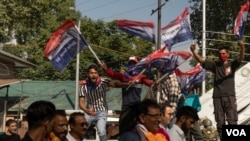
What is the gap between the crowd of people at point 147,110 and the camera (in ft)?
19.1

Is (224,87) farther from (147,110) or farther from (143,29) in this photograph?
(147,110)

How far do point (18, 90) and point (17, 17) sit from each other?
27.0ft

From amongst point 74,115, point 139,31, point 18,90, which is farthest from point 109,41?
point 74,115

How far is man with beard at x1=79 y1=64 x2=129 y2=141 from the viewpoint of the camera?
29.3 feet

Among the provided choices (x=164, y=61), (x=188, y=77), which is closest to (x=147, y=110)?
(x=164, y=61)

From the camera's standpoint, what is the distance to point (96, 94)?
9.08m

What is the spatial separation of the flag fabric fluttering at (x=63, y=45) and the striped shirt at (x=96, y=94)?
1980 mm

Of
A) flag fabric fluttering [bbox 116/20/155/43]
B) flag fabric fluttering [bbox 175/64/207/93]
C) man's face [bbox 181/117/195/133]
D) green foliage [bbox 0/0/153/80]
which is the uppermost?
green foliage [bbox 0/0/153/80]

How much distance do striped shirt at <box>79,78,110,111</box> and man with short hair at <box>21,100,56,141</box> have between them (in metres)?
4.15

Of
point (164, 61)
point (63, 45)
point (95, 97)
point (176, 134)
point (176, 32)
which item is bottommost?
point (176, 134)

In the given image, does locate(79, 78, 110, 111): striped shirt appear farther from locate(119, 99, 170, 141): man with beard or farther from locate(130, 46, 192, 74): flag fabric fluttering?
locate(119, 99, 170, 141): man with beard

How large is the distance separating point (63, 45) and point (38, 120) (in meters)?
6.40

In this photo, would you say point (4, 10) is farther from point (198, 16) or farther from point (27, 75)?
point (198, 16)

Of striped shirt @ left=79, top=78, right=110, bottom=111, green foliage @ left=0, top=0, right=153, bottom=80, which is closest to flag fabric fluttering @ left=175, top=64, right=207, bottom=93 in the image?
striped shirt @ left=79, top=78, right=110, bottom=111
